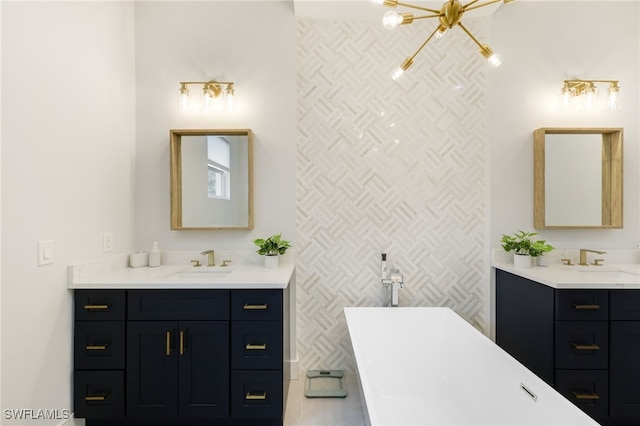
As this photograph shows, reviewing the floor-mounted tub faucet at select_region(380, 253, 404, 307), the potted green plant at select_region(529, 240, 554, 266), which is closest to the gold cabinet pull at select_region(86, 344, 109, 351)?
the floor-mounted tub faucet at select_region(380, 253, 404, 307)

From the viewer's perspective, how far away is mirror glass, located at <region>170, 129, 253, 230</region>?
8.41 feet

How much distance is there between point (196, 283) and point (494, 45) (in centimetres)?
277

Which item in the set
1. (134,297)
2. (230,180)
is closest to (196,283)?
(134,297)

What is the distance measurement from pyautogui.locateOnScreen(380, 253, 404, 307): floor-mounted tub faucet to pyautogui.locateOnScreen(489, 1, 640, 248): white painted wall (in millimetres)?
820

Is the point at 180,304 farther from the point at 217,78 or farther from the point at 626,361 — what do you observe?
the point at 626,361

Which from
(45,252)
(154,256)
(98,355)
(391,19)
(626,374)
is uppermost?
(391,19)

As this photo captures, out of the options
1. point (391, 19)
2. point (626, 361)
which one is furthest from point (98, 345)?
point (626, 361)

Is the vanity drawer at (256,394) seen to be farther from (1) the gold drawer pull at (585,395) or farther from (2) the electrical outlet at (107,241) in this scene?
(1) the gold drawer pull at (585,395)

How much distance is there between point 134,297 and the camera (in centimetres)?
194

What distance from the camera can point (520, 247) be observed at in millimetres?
2443

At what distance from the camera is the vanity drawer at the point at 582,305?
6.48ft

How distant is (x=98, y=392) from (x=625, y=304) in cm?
309

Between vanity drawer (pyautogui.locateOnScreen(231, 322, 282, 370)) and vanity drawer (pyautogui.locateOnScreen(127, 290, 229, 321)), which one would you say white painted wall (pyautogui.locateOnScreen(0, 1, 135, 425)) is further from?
vanity drawer (pyautogui.locateOnScreen(231, 322, 282, 370))

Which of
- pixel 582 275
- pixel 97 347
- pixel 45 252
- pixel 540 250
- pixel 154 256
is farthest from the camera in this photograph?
pixel 154 256
